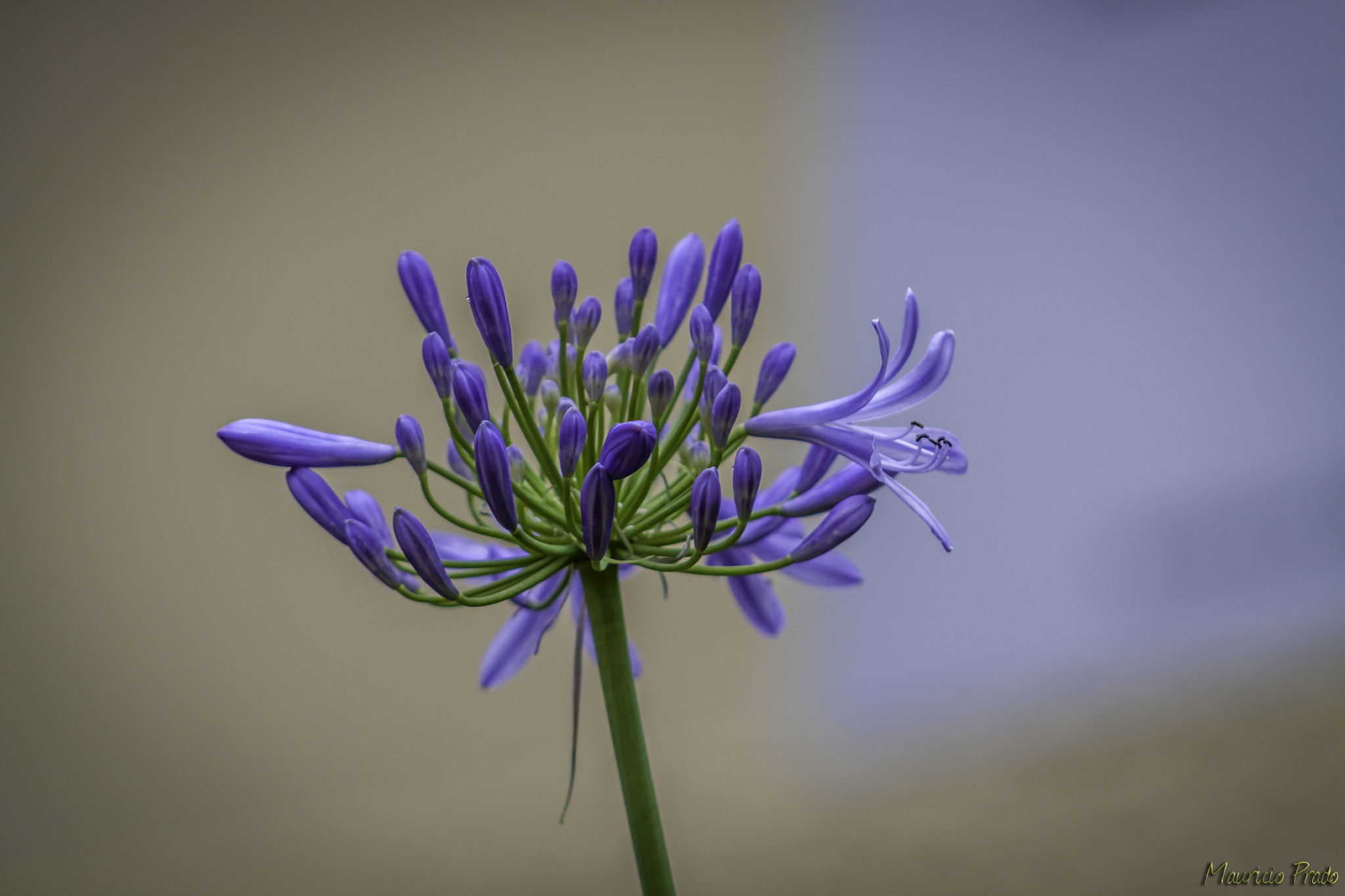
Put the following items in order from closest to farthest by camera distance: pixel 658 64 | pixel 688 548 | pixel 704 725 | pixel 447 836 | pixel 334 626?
pixel 688 548 → pixel 447 836 → pixel 334 626 → pixel 658 64 → pixel 704 725

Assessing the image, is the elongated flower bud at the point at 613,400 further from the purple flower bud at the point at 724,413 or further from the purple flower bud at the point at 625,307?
the purple flower bud at the point at 724,413

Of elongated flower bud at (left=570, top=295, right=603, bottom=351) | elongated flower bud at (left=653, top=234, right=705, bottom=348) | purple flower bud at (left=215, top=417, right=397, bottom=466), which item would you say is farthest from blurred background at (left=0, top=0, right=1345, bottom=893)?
purple flower bud at (left=215, top=417, right=397, bottom=466)

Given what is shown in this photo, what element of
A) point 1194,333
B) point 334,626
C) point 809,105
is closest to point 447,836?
point 334,626

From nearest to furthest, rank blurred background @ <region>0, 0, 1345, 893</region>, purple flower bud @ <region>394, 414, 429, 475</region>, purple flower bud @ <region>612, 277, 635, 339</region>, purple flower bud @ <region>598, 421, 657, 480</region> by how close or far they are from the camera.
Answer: purple flower bud @ <region>598, 421, 657, 480</region> < purple flower bud @ <region>394, 414, 429, 475</region> < purple flower bud @ <region>612, 277, 635, 339</region> < blurred background @ <region>0, 0, 1345, 893</region>

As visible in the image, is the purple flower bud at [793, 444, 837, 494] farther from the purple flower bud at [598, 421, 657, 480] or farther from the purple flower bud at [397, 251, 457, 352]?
the purple flower bud at [397, 251, 457, 352]

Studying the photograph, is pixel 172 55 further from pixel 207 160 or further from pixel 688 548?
pixel 688 548

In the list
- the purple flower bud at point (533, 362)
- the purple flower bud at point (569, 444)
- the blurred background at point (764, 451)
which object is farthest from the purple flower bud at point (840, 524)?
the blurred background at point (764, 451)
